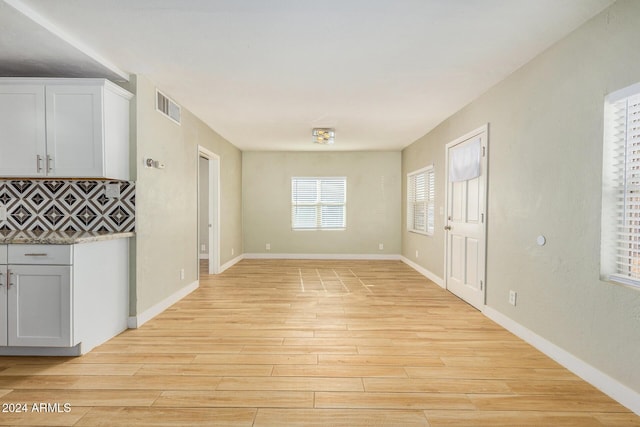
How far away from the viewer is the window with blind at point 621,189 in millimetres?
2045

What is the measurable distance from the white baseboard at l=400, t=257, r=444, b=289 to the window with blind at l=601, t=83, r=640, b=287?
119 inches

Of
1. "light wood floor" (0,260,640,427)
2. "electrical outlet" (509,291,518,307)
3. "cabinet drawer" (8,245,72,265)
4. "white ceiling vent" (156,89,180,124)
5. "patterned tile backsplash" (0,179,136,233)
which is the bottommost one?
"light wood floor" (0,260,640,427)

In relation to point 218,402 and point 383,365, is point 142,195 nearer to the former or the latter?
point 218,402

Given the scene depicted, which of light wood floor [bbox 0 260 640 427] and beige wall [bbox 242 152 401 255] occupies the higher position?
beige wall [bbox 242 152 401 255]

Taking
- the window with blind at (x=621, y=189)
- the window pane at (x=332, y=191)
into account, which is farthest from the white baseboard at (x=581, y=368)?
the window pane at (x=332, y=191)

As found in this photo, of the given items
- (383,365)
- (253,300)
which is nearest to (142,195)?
(253,300)

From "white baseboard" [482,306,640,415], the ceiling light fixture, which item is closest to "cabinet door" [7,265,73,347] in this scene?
"white baseboard" [482,306,640,415]

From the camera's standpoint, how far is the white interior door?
3.87 m

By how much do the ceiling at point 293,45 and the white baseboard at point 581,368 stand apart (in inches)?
93.2

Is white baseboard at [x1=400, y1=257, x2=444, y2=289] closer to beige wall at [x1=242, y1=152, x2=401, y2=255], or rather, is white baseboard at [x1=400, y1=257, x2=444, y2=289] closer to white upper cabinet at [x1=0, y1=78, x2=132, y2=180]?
beige wall at [x1=242, y1=152, x2=401, y2=255]

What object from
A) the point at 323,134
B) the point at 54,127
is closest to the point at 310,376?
the point at 54,127

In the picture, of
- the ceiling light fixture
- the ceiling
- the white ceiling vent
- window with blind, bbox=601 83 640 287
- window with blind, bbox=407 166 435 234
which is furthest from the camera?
window with blind, bbox=407 166 435 234

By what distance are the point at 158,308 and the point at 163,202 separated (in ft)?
3.84

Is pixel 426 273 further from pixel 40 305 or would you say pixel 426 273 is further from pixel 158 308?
pixel 40 305
